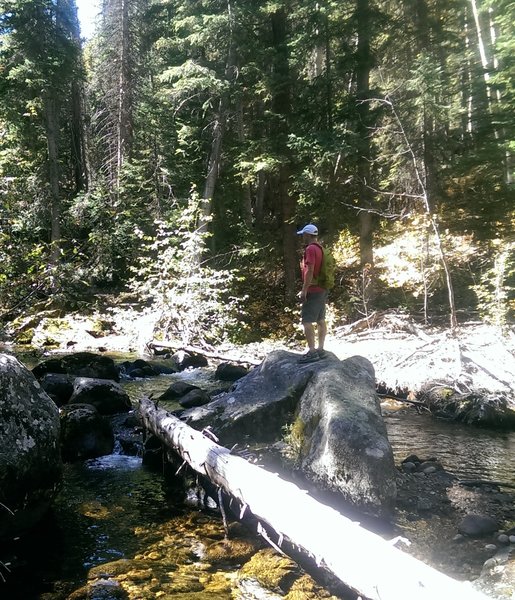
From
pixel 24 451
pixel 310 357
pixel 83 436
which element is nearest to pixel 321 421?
pixel 310 357

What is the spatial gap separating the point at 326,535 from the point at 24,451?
114 inches

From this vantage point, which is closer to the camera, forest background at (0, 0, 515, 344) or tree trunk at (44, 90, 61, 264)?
forest background at (0, 0, 515, 344)

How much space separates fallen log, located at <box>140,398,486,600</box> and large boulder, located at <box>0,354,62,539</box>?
4.94 ft

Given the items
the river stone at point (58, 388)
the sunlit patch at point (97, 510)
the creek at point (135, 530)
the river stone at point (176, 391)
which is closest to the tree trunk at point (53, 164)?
the river stone at point (58, 388)

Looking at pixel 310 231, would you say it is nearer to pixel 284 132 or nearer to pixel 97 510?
→ pixel 97 510

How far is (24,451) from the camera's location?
465 centimetres

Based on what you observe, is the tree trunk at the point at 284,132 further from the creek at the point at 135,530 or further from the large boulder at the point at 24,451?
the large boulder at the point at 24,451

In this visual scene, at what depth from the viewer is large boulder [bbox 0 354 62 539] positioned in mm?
4512

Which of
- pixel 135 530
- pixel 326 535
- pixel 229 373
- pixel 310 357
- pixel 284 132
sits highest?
pixel 284 132

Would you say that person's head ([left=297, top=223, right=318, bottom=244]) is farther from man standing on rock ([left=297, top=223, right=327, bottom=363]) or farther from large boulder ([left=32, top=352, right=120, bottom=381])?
large boulder ([left=32, top=352, right=120, bottom=381])

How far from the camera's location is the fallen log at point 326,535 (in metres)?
2.83

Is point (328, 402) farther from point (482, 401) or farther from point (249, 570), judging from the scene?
point (482, 401)

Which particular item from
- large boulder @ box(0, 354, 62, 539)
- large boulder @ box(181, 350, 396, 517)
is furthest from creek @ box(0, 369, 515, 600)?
large boulder @ box(181, 350, 396, 517)

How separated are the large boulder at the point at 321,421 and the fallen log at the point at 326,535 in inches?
36.8
